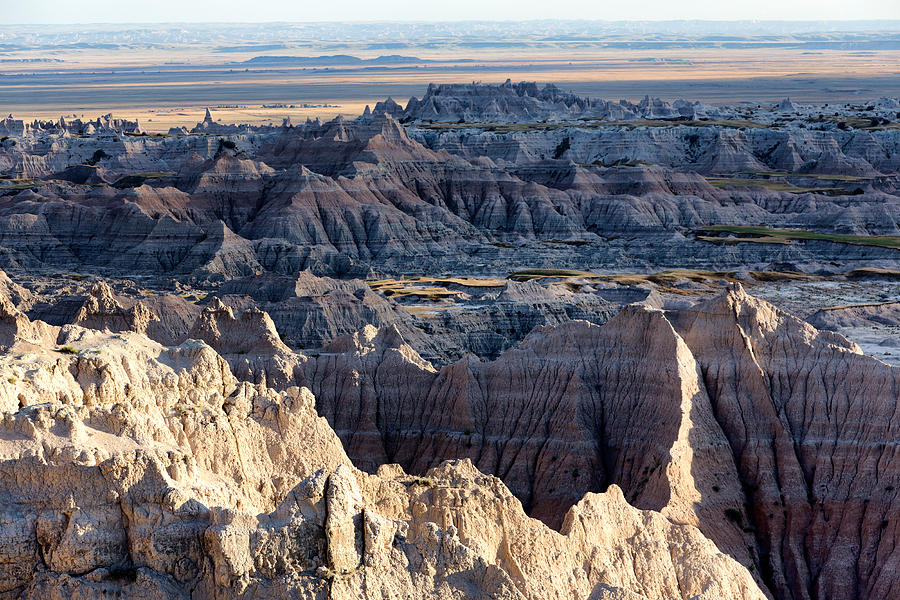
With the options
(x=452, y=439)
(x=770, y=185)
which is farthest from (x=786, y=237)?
(x=452, y=439)

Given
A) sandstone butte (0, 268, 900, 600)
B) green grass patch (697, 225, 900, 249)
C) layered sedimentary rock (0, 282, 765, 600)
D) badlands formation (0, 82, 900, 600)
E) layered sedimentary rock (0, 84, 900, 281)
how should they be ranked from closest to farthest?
layered sedimentary rock (0, 282, 765, 600)
sandstone butte (0, 268, 900, 600)
badlands formation (0, 82, 900, 600)
layered sedimentary rock (0, 84, 900, 281)
green grass patch (697, 225, 900, 249)

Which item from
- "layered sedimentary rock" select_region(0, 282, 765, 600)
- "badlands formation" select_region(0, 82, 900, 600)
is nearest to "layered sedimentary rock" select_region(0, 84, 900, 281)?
"badlands formation" select_region(0, 82, 900, 600)

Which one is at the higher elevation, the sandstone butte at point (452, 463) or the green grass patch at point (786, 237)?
the sandstone butte at point (452, 463)

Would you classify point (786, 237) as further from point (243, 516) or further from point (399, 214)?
point (243, 516)

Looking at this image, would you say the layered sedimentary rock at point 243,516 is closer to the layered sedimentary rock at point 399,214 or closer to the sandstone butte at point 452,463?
the sandstone butte at point 452,463

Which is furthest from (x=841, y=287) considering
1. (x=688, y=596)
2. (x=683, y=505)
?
(x=688, y=596)

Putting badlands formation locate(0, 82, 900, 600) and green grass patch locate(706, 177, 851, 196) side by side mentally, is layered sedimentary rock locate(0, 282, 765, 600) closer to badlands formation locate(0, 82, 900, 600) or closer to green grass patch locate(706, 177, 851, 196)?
badlands formation locate(0, 82, 900, 600)

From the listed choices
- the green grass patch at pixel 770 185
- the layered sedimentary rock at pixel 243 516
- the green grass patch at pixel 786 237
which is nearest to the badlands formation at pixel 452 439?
the layered sedimentary rock at pixel 243 516

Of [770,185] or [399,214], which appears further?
[770,185]

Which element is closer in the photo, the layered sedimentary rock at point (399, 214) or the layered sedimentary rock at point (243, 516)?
the layered sedimentary rock at point (243, 516)

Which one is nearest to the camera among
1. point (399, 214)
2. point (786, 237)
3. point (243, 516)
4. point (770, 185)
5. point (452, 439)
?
point (243, 516)
